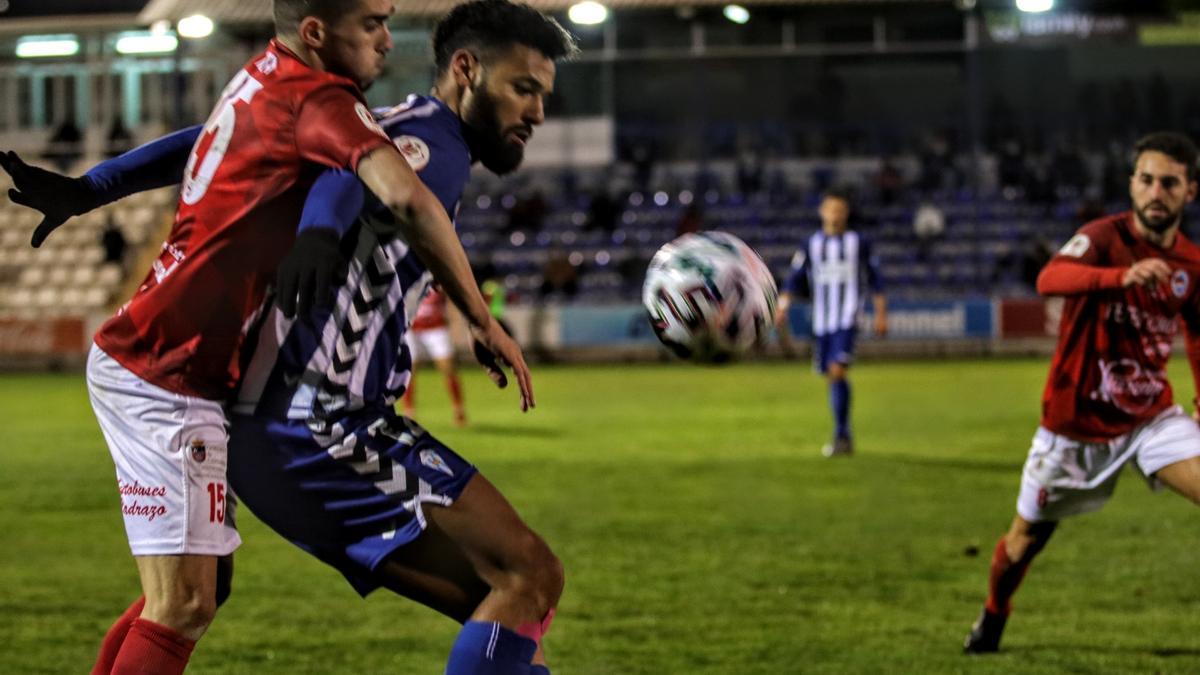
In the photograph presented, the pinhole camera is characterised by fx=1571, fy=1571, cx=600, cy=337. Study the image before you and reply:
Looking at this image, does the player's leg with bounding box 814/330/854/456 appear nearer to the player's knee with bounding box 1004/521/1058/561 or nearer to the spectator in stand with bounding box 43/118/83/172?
the player's knee with bounding box 1004/521/1058/561

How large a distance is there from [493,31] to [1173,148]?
3.30 m

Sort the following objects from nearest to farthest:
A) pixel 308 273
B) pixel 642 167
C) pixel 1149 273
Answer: pixel 308 273
pixel 1149 273
pixel 642 167

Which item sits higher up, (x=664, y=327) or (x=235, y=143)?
(x=235, y=143)

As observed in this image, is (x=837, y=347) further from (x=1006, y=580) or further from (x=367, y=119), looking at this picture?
(x=367, y=119)

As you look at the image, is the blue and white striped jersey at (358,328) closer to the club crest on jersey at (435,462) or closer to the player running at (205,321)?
the player running at (205,321)

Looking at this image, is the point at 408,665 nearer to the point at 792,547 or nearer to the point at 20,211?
the point at 792,547

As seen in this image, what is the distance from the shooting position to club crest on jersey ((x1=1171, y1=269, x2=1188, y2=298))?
6152 millimetres

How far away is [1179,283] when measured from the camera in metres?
6.16

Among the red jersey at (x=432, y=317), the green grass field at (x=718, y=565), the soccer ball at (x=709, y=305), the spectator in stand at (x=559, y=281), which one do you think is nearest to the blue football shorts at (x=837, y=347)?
the green grass field at (x=718, y=565)

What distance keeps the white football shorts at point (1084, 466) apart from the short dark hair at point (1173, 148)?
0.95m

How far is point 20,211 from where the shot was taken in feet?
111

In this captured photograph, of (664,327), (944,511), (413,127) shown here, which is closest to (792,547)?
(944,511)


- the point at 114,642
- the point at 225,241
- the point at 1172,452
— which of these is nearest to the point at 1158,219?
the point at 1172,452

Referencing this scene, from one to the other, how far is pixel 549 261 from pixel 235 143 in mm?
26386
